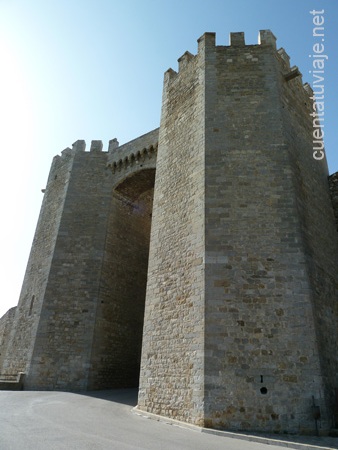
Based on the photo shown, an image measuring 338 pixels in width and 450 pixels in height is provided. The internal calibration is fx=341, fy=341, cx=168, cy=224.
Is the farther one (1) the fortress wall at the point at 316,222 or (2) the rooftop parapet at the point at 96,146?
(2) the rooftop parapet at the point at 96,146

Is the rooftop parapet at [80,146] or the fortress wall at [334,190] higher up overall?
the rooftop parapet at [80,146]

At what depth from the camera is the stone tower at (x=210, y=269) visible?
640 cm

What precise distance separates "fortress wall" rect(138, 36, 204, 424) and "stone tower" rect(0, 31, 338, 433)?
4 cm

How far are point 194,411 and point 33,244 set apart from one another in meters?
→ 10.9

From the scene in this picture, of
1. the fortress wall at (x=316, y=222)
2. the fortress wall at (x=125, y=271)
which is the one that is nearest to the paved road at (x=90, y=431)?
the fortress wall at (x=316, y=222)

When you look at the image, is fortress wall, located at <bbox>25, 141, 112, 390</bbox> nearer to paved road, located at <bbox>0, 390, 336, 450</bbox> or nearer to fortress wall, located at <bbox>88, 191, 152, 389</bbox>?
fortress wall, located at <bbox>88, 191, 152, 389</bbox>

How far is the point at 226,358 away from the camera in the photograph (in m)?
6.49

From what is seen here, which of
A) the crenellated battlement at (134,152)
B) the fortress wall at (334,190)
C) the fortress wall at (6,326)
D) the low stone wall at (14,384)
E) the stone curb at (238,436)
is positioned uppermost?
the crenellated battlement at (134,152)

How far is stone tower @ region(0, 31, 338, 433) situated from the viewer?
6398 mm

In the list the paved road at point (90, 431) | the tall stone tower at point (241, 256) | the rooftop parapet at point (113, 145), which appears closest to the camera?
the paved road at point (90, 431)

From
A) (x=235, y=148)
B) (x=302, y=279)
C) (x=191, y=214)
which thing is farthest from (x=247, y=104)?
(x=302, y=279)

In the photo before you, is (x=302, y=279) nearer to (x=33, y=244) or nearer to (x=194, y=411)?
(x=194, y=411)

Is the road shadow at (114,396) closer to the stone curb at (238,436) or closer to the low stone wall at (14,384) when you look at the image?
the stone curb at (238,436)

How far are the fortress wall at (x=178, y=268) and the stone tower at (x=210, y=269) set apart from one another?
0.04m
